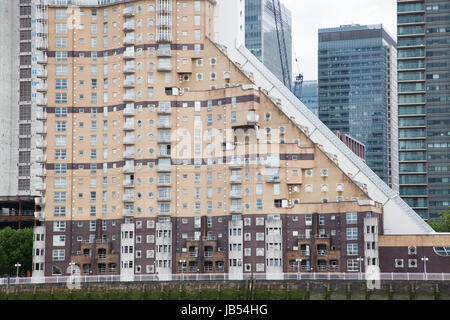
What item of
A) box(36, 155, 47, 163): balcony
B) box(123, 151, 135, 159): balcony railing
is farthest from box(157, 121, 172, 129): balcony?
box(36, 155, 47, 163): balcony

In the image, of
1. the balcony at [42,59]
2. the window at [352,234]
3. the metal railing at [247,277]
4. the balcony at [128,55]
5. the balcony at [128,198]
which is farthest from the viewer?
the balcony at [42,59]

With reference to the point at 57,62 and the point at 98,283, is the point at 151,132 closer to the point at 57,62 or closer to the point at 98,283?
the point at 57,62

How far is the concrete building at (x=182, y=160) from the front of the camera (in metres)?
176

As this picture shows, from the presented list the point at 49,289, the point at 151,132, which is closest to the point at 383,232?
the point at 151,132

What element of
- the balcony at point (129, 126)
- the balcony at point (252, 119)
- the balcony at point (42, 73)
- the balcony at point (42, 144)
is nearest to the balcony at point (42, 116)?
the balcony at point (42, 144)

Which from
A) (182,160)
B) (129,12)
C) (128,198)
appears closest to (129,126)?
(182,160)

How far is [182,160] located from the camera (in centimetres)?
18538

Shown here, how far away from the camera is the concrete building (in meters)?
176

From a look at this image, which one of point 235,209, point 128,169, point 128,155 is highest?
point 128,155

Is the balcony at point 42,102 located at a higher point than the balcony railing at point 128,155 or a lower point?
higher

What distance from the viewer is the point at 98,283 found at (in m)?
159

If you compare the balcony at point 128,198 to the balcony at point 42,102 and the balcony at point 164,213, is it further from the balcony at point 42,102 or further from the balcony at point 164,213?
the balcony at point 42,102

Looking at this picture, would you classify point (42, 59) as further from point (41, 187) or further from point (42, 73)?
point (41, 187)
